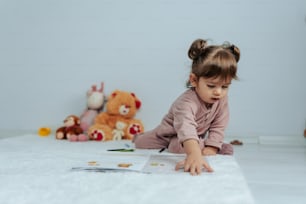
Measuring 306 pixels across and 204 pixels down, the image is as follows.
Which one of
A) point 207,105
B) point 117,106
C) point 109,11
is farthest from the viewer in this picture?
point 109,11

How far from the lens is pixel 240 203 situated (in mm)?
791

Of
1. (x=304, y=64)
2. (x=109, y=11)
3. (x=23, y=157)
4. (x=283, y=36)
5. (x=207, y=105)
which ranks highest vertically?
(x=109, y=11)

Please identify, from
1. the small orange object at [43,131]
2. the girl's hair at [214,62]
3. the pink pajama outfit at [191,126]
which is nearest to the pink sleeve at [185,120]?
the pink pajama outfit at [191,126]

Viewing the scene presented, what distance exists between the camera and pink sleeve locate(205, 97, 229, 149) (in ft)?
4.51

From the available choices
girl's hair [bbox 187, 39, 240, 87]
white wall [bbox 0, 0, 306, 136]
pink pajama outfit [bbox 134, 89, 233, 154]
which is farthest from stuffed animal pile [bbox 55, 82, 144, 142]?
girl's hair [bbox 187, 39, 240, 87]

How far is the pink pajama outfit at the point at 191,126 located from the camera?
1253mm

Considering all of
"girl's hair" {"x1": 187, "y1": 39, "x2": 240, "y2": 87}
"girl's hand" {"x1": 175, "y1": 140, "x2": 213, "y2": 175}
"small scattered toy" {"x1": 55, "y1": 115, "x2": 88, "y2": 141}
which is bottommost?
"small scattered toy" {"x1": 55, "y1": 115, "x2": 88, "y2": 141}

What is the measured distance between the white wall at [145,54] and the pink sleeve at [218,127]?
68cm

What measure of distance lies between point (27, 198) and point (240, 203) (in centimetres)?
44

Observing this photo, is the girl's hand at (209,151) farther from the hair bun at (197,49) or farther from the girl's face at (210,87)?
the hair bun at (197,49)

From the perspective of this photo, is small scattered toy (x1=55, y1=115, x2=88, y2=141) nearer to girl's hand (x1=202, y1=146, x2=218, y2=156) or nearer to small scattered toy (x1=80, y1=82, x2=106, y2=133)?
small scattered toy (x1=80, y1=82, x2=106, y2=133)

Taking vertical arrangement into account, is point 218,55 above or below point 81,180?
above

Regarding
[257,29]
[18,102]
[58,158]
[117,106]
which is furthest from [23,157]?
[257,29]

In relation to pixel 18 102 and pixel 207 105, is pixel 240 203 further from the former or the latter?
pixel 18 102
